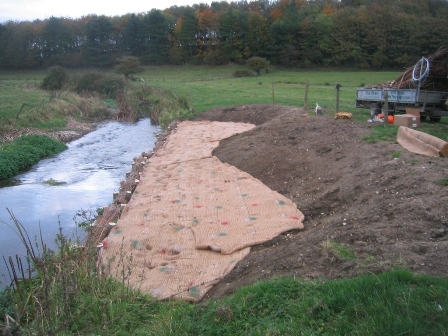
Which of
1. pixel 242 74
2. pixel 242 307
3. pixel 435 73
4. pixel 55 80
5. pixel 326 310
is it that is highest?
pixel 435 73

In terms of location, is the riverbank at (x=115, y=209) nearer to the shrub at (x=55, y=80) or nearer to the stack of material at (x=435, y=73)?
the stack of material at (x=435, y=73)

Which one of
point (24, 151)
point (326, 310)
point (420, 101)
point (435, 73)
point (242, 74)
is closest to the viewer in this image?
point (326, 310)

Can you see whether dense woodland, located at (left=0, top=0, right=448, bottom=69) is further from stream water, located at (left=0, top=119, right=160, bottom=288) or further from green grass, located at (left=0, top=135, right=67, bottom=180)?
green grass, located at (left=0, top=135, right=67, bottom=180)

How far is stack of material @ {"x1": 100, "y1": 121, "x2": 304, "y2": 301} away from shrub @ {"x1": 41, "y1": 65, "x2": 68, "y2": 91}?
28050mm

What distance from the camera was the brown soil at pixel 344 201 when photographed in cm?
552

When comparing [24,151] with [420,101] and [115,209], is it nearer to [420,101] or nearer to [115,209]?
[115,209]

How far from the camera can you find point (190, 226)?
338 inches

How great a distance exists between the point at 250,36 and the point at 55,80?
37.5m

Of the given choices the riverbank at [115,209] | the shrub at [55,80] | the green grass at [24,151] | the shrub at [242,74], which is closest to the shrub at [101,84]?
the shrub at [55,80]

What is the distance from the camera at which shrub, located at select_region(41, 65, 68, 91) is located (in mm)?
38500

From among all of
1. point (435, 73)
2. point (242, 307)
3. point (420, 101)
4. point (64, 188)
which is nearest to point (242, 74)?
point (435, 73)

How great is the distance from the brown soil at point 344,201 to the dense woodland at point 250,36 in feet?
139

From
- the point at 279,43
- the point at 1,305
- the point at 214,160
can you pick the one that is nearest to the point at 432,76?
the point at 214,160

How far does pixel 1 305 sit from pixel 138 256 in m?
2.23
